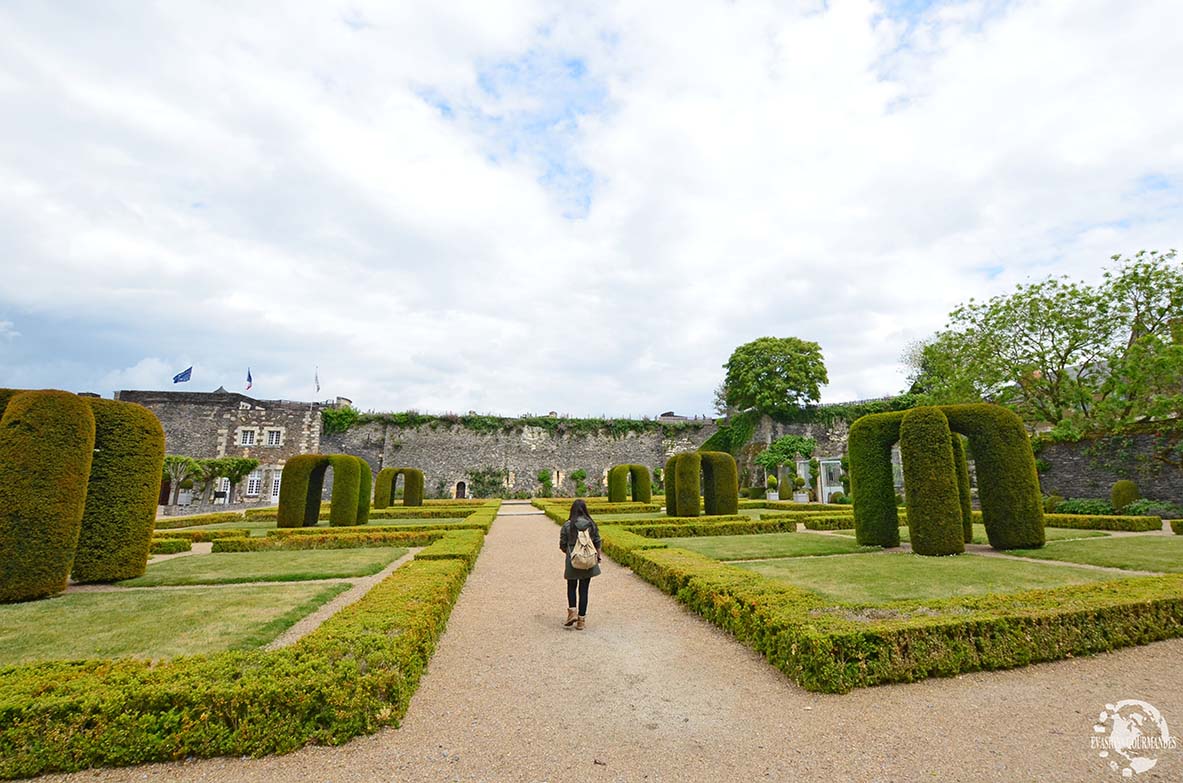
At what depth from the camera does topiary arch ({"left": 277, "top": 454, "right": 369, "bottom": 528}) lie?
589 inches

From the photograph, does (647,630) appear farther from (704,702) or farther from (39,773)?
(39,773)

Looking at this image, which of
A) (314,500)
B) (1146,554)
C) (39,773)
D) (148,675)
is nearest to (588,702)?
(148,675)

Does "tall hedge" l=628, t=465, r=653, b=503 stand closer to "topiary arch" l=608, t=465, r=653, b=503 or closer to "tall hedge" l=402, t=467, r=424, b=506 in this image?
"topiary arch" l=608, t=465, r=653, b=503

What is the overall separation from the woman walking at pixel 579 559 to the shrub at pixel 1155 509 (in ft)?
62.8

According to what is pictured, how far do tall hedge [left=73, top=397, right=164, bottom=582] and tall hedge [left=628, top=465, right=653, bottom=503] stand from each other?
19.2 m

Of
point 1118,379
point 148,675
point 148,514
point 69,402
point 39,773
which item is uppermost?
point 1118,379

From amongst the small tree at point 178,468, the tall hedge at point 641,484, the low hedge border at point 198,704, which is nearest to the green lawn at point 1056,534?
the tall hedge at point 641,484

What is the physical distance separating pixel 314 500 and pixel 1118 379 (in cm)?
2684

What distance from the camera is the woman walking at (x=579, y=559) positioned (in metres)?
5.70

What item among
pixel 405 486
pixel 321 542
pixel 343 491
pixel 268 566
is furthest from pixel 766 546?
pixel 405 486

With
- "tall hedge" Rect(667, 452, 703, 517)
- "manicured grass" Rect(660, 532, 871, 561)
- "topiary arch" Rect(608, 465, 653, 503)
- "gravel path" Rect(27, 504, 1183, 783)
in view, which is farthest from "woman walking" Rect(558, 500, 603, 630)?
"topiary arch" Rect(608, 465, 653, 503)

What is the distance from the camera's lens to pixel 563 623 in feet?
19.2

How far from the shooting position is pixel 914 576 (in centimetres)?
718

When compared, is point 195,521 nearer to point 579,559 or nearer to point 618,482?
point 618,482
